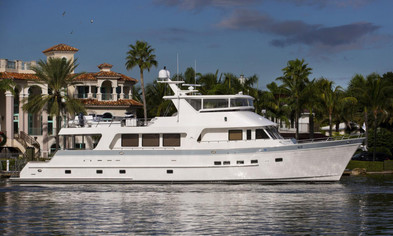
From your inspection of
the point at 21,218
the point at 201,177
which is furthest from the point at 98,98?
the point at 21,218

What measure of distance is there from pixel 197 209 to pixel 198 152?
986 centimetres

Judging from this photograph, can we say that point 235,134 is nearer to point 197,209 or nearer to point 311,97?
point 197,209

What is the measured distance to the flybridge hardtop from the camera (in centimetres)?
3953

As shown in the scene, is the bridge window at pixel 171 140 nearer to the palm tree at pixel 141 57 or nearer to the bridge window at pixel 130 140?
the bridge window at pixel 130 140

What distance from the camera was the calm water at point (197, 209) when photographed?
25062 mm

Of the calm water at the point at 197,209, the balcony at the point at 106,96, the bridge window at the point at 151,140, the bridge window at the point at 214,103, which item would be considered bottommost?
the calm water at the point at 197,209

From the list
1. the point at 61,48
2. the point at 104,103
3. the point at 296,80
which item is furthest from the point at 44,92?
the point at 296,80

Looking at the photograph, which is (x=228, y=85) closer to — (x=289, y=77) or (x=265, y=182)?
(x=289, y=77)

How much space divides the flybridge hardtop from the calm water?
81 centimetres

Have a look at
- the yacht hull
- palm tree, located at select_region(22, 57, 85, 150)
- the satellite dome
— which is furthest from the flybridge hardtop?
palm tree, located at select_region(22, 57, 85, 150)

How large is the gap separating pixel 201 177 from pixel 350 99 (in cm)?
3351

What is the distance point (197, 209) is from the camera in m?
30.1

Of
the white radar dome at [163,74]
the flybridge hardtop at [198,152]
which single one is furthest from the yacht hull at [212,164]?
the white radar dome at [163,74]

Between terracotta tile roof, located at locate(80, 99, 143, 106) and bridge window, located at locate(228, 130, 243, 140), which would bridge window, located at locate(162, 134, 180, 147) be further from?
terracotta tile roof, located at locate(80, 99, 143, 106)
